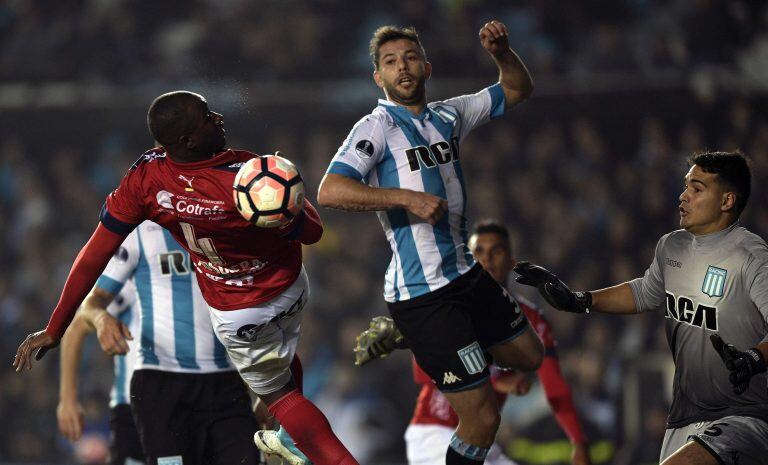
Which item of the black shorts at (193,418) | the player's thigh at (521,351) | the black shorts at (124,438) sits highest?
the player's thigh at (521,351)

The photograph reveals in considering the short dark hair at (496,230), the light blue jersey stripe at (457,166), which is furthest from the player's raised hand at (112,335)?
the short dark hair at (496,230)

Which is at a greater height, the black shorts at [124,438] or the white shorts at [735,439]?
the white shorts at [735,439]

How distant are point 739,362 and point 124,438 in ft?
11.9

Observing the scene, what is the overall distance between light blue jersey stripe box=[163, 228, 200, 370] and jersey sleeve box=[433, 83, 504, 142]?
1632 mm

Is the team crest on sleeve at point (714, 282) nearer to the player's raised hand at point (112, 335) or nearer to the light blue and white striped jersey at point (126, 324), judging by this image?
the player's raised hand at point (112, 335)

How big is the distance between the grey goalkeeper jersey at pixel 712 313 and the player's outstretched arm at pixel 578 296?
251 mm

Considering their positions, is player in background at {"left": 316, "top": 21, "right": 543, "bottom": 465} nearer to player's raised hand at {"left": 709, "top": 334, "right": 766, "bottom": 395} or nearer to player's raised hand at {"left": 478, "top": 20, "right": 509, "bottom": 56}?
player's raised hand at {"left": 478, "top": 20, "right": 509, "bottom": 56}

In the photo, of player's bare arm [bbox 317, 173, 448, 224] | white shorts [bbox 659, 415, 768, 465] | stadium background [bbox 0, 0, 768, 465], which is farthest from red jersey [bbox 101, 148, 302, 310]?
stadium background [bbox 0, 0, 768, 465]

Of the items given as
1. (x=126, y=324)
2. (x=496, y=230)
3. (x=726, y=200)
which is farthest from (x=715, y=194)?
(x=126, y=324)

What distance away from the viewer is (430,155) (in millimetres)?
4660

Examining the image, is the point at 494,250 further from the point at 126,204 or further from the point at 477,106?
the point at 126,204

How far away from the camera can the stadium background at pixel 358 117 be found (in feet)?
32.0

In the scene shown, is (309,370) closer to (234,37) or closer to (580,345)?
(580,345)

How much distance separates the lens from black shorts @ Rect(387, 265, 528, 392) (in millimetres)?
4590
